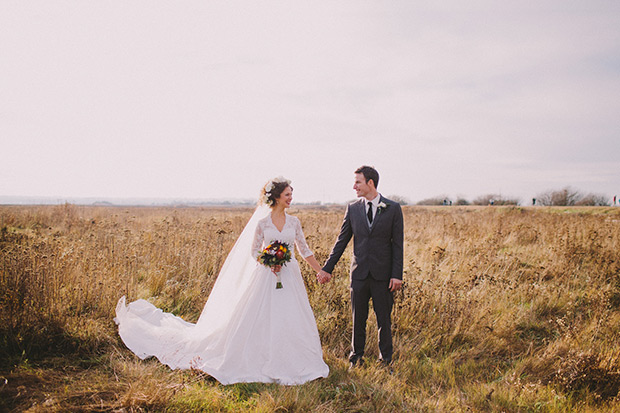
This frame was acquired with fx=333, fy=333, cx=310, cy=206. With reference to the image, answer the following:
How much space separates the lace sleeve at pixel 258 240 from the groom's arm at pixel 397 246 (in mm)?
1883

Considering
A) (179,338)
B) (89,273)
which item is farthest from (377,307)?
(89,273)

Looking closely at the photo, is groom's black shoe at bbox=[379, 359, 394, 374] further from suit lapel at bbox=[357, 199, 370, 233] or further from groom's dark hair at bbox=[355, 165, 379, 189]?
groom's dark hair at bbox=[355, 165, 379, 189]

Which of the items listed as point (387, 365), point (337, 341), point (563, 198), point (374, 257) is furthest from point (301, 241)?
point (563, 198)

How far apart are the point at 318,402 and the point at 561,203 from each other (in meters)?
68.7

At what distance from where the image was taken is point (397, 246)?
14.6ft

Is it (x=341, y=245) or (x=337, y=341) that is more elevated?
(x=341, y=245)

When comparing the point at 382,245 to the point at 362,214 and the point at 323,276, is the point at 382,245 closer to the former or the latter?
the point at 362,214

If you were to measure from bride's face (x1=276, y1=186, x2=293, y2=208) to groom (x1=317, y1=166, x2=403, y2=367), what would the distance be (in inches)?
36.9

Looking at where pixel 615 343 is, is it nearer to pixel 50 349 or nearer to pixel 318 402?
pixel 318 402

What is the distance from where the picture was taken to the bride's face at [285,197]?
486 cm

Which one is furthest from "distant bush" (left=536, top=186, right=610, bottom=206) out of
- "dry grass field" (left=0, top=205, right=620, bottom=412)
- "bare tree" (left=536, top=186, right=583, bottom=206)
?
"dry grass field" (left=0, top=205, right=620, bottom=412)

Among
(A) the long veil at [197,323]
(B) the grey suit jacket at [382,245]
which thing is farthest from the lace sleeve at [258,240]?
(B) the grey suit jacket at [382,245]

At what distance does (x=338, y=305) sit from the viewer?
19.3 ft

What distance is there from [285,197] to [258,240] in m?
0.74
